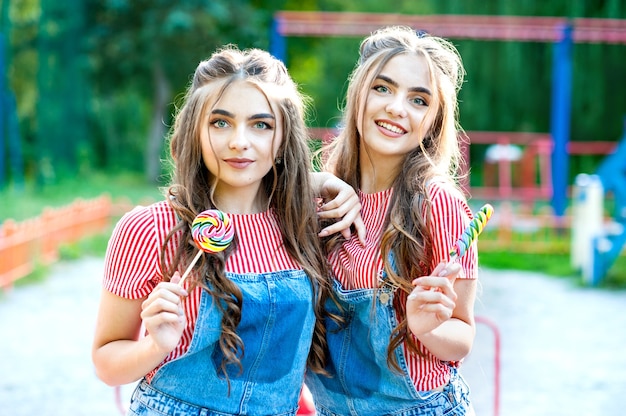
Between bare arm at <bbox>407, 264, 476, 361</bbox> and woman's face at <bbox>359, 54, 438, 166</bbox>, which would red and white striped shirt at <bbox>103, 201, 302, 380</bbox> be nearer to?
bare arm at <bbox>407, 264, 476, 361</bbox>

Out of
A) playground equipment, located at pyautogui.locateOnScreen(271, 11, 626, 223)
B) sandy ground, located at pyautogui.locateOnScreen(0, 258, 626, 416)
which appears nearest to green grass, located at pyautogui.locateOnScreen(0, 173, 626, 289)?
sandy ground, located at pyautogui.locateOnScreen(0, 258, 626, 416)

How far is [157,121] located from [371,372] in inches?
738

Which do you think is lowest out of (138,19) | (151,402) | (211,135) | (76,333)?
(76,333)

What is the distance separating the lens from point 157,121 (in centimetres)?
2019

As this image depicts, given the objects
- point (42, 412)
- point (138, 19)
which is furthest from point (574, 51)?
point (42, 412)

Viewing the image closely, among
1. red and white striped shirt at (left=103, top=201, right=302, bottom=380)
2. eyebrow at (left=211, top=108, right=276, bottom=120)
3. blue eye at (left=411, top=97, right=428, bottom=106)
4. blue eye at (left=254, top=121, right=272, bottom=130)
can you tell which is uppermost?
blue eye at (left=411, top=97, right=428, bottom=106)

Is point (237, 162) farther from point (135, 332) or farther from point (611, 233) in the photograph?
point (611, 233)

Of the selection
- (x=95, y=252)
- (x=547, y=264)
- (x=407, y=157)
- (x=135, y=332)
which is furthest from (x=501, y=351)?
(x=95, y=252)

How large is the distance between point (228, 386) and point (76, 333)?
4.33 meters

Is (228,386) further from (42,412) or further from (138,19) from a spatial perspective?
(138,19)

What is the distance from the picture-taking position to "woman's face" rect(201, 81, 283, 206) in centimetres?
202

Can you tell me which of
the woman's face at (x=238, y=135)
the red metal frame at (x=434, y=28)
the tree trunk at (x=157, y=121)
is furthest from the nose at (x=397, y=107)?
the tree trunk at (x=157, y=121)

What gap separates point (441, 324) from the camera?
1942mm

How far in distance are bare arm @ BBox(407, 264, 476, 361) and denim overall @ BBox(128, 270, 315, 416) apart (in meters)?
0.29
